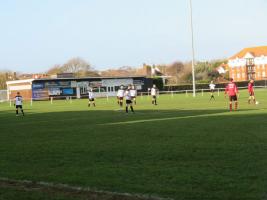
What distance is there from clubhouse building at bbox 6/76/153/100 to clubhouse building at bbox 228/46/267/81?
54.8 meters

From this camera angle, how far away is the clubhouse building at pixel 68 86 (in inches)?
3354

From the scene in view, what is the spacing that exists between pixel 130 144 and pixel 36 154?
2688 millimetres

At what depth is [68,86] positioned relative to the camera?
8875cm

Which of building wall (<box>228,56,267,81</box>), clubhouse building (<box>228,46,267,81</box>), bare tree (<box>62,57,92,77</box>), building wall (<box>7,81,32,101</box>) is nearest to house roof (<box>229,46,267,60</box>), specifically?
clubhouse building (<box>228,46,267,81</box>)

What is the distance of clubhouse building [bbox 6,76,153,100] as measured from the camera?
85.2m

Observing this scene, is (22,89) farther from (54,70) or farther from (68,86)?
(54,70)

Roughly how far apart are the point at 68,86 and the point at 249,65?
7269 cm

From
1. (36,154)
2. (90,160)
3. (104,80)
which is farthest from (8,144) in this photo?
(104,80)

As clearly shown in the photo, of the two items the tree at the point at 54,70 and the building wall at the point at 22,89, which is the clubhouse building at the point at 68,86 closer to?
the building wall at the point at 22,89

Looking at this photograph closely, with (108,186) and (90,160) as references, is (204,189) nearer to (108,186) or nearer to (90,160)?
(108,186)

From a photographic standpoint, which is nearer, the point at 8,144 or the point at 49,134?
the point at 8,144

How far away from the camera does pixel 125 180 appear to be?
838 centimetres

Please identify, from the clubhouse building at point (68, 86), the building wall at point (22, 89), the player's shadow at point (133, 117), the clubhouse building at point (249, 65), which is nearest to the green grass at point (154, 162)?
the player's shadow at point (133, 117)

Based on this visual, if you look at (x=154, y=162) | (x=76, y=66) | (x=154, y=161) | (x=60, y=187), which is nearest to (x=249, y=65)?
(x=76, y=66)
